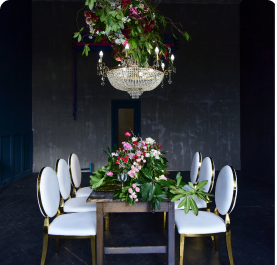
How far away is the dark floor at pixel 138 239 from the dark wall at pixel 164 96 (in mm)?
3041

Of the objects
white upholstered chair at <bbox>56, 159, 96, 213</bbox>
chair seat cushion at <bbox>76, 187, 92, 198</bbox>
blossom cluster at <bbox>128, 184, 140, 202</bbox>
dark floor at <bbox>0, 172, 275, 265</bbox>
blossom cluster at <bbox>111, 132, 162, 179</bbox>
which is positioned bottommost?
dark floor at <bbox>0, 172, 275, 265</bbox>

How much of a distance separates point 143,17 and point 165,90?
4833 millimetres

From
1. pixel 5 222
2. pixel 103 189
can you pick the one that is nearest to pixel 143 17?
pixel 103 189

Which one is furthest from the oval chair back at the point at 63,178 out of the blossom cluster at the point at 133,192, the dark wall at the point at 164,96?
the dark wall at the point at 164,96

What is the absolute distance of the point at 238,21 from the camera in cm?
695

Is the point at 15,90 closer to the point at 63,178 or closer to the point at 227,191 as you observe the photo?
the point at 63,178

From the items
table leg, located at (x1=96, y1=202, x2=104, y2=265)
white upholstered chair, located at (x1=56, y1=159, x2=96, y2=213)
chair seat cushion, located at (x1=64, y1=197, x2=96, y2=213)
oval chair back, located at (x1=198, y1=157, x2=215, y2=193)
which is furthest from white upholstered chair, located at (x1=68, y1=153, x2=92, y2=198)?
oval chair back, located at (x1=198, y1=157, x2=215, y2=193)

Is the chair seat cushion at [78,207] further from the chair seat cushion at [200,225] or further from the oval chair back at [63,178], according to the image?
the chair seat cushion at [200,225]

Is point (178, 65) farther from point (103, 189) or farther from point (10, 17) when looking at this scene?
point (103, 189)

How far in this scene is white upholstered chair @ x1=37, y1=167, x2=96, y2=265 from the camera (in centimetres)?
183

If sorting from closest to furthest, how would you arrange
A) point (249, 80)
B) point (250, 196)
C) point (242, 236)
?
point (242, 236) → point (250, 196) → point (249, 80)

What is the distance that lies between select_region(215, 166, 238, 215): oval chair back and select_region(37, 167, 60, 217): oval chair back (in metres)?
1.58

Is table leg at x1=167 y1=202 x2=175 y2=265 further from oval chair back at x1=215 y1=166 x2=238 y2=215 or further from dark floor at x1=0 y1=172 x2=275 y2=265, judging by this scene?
oval chair back at x1=215 y1=166 x2=238 y2=215

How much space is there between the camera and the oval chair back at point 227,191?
184cm
